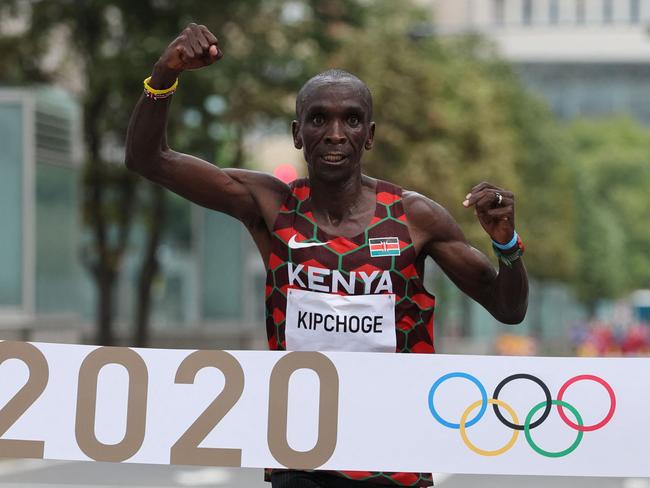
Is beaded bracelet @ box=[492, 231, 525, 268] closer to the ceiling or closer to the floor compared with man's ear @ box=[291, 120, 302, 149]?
closer to the floor

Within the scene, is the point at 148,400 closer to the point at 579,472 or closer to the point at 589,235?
the point at 579,472

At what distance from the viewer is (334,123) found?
13.2ft

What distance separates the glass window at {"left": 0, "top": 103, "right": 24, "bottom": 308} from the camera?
2236 centimetres

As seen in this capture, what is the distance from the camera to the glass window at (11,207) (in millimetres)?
22359

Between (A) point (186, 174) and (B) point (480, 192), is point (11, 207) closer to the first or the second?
(A) point (186, 174)

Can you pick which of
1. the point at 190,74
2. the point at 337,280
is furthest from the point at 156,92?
the point at 190,74

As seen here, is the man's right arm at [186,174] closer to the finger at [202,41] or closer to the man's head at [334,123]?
the finger at [202,41]

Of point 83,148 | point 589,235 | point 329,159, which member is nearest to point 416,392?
point 329,159

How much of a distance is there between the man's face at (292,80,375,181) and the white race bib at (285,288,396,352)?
0.31 meters

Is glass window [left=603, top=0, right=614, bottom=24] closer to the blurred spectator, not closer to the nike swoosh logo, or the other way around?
the blurred spectator

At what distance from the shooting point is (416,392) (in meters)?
4.32

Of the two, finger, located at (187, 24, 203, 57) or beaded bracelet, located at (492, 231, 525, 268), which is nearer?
finger, located at (187, 24, 203, 57)

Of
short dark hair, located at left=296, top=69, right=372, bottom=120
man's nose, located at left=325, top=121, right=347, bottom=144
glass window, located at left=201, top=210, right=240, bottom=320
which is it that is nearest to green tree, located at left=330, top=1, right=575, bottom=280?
glass window, located at left=201, top=210, right=240, bottom=320

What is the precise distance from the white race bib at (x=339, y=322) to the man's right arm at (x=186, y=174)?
0.24m
